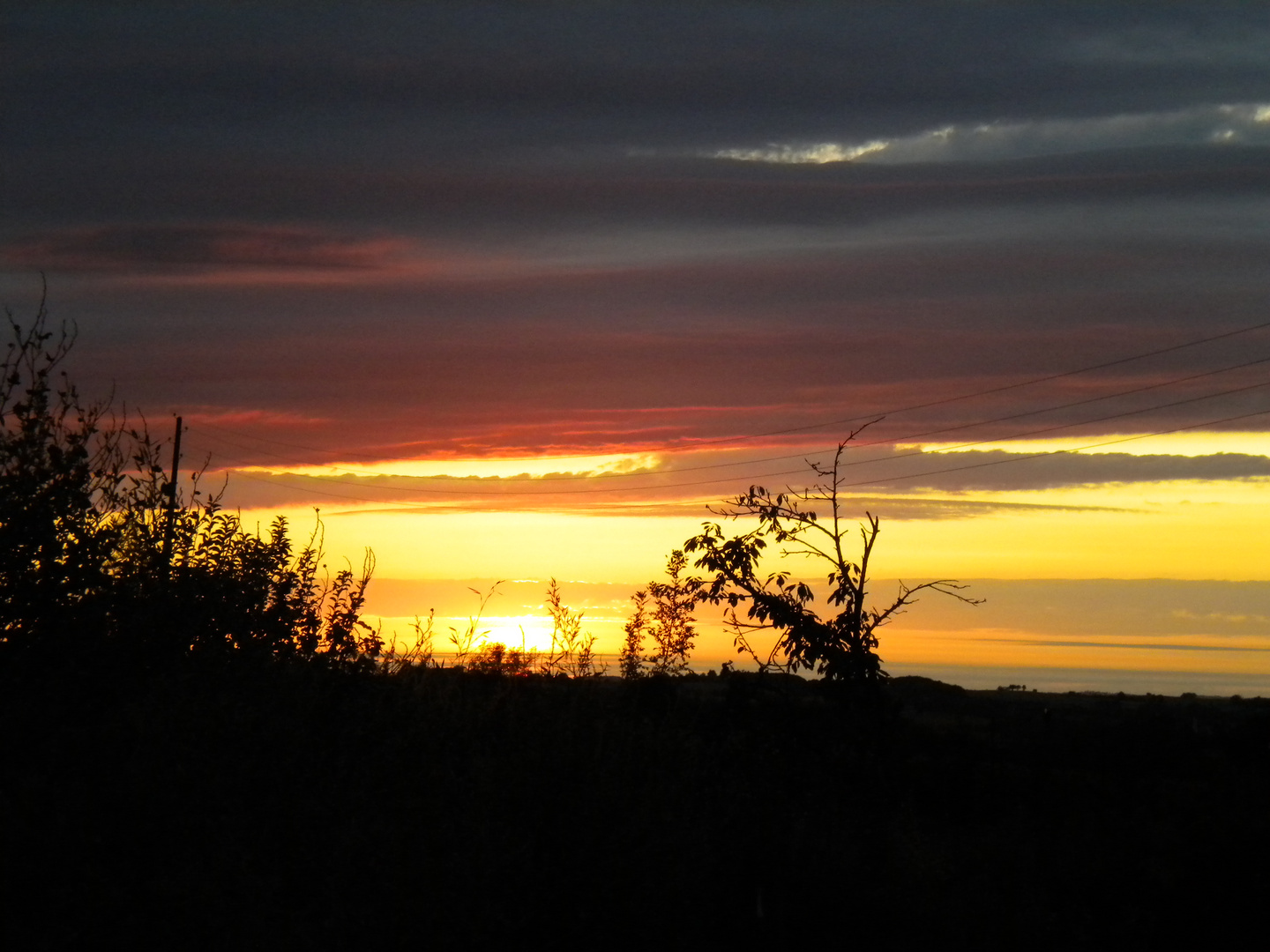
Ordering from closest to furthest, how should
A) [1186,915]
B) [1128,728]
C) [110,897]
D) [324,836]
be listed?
[110,897]
[324,836]
[1186,915]
[1128,728]

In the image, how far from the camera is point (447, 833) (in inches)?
452

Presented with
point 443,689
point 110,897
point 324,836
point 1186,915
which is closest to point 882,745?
point 1186,915

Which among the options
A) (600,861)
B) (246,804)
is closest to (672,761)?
(600,861)

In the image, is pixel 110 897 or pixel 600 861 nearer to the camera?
pixel 110 897

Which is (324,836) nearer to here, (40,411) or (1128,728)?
(40,411)

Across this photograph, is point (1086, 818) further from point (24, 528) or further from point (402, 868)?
point (24, 528)

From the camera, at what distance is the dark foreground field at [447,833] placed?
1078 cm

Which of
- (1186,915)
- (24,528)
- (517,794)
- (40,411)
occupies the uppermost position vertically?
(40,411)

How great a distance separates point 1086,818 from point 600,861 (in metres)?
19.4

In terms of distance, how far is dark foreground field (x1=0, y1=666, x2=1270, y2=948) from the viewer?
35.4ft

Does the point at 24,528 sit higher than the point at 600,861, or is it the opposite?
the point at 24,528

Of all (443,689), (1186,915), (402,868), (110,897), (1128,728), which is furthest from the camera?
(1128,728)

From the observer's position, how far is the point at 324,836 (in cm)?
1202

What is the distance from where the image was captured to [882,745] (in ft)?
72.1
